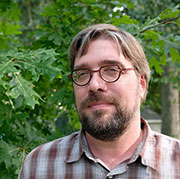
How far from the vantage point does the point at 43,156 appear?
1.84 metres

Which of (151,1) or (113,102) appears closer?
(113,102)

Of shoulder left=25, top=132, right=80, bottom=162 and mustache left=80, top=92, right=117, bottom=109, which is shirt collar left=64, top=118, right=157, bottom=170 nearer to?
shoulder left=25, top=132, right=80, bottom=162

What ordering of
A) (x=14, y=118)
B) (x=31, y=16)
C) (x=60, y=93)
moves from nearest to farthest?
(x=14, y=118) < (x=60, y=93) < (x=31, y=16)

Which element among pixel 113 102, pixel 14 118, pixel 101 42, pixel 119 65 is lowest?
pixel 14 118

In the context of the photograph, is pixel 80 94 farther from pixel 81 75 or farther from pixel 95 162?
pixel 95 162

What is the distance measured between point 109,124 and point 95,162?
22 cm

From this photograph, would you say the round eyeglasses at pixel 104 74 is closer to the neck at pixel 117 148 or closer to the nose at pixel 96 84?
the nose at pixel 96 84

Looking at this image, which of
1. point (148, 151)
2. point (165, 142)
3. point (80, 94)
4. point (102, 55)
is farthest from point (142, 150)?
point (102, 55)

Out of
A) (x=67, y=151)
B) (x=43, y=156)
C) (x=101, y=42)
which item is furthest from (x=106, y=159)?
(x=101, y=42)

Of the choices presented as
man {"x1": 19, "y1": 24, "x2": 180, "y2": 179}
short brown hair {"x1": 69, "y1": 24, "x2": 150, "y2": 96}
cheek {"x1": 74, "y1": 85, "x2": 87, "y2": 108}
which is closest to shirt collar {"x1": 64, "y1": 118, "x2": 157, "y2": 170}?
man {"x1": 19, "y1": 24, "x2": 180, "y2": 179}

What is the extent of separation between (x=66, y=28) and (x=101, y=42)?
0.98 meters

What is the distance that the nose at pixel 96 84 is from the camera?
1.64 metres

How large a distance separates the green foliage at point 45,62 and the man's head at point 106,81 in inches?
12.0

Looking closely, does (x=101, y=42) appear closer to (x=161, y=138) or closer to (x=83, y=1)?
(x=161, y=138)
